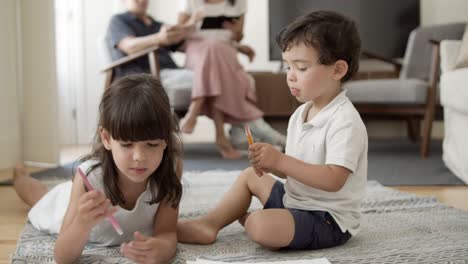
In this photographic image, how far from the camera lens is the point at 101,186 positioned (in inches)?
→ 51.8

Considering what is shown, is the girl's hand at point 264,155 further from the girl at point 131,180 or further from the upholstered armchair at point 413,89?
the upholstered armchair at point 413,89

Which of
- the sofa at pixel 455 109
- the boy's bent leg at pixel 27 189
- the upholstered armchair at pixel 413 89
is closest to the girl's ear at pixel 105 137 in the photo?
the boy's bent leg at pixel 27 189

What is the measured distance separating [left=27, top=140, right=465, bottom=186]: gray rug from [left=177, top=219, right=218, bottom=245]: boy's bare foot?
1205 mm

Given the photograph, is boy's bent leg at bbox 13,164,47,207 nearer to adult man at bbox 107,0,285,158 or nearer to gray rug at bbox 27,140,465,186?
Answer: gray rug at bbox 27,140,465,186

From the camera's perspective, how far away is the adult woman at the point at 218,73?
11.1ft

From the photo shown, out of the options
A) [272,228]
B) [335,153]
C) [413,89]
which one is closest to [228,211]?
[272,228]

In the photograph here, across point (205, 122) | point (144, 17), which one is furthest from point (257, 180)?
point (205, 122)

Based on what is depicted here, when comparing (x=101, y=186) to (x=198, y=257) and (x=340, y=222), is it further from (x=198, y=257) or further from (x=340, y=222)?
(x=340, y=222)

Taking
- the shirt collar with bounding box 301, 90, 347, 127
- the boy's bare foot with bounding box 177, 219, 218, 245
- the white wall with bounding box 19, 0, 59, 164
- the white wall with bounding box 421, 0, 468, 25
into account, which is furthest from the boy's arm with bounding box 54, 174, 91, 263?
the white wall with bounding box 421, 0, 468, 25

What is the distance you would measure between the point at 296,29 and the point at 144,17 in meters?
2.51

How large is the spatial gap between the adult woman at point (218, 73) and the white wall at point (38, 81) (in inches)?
27.1

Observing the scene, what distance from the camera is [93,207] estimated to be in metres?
1.10

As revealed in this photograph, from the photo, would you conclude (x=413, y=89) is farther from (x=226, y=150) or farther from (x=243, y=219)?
(x=243, y=219)

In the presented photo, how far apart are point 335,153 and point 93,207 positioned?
0.50 m
